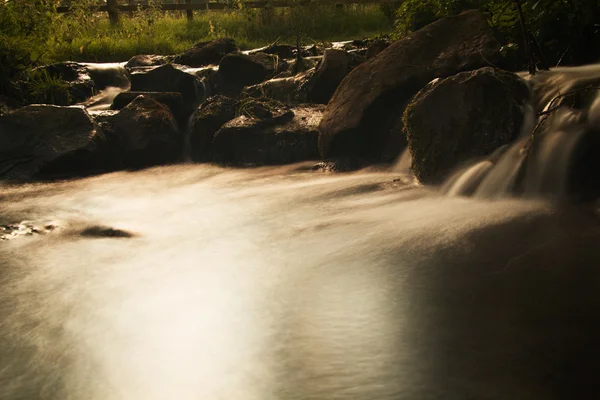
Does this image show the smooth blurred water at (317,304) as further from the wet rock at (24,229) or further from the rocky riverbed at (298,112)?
the rocky riverbed at (298,112)

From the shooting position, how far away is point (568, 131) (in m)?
4.41

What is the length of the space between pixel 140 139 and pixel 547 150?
18.0ft

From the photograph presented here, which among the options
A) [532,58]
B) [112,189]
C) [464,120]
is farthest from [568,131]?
[112,189]

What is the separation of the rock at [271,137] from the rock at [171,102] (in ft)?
4.31

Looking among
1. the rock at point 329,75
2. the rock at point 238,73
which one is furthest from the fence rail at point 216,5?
the rock at point 329,75

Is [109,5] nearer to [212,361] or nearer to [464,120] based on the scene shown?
[464,120]

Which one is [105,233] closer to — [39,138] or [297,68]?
[39,138]

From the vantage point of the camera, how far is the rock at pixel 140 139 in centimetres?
813

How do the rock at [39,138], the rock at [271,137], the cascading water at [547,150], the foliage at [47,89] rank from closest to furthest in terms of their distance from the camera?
the cascading water at [547,150] → the rock at [271,137] → the rock at [39,138] → the foliage at [47,89]

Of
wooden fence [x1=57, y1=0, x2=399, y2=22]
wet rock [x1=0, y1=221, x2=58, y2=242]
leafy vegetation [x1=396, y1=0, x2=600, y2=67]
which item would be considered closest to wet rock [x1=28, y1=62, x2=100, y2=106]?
wet rock [x1=0, y1=221, x2=58, y2=242]

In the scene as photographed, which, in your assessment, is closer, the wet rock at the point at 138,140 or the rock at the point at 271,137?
the rock at the point at 271,137

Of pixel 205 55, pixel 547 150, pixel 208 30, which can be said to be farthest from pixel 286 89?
pixel 208 30

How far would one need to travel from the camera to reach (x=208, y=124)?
8.15 meters

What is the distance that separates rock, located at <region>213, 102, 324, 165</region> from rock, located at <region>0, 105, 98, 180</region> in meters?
A: 1.77
